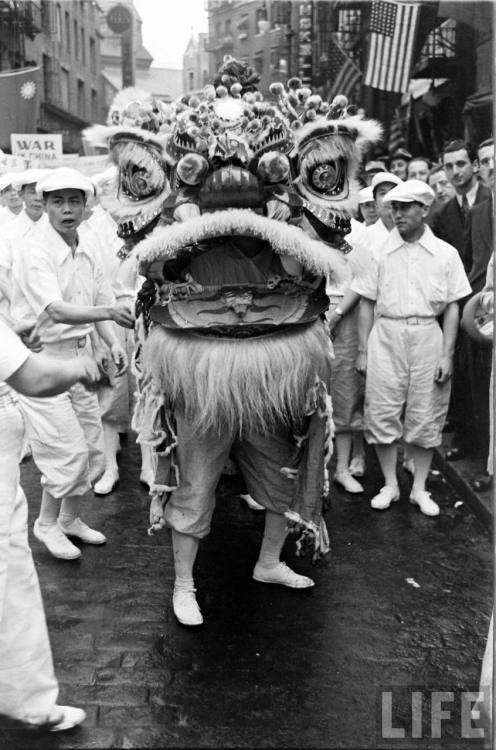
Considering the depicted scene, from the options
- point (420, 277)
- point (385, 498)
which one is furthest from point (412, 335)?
point (385, 498)

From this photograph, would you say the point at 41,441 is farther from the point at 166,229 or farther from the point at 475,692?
the point at 475,692

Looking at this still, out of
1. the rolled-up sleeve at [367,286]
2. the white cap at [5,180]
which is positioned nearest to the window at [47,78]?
the white cap at [5,180]

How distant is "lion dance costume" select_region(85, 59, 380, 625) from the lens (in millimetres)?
3186

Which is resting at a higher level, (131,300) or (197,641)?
(131,300)

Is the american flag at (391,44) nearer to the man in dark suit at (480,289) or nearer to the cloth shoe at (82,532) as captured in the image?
the man in dark suit at (480,289)

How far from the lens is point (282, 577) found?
12.7 ft

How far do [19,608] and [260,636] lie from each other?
4.04 feet

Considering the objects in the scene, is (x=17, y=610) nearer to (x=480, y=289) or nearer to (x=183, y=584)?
(x=183, y=584)

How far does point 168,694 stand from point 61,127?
18991 mm

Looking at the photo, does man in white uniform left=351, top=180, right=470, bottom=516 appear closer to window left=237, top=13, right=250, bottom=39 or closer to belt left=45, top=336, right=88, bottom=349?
belt left=45, top=336, right=88, bottom=349

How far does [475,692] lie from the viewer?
9.86 feet

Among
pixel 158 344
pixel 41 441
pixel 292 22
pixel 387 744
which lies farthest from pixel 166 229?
pixel 292 22

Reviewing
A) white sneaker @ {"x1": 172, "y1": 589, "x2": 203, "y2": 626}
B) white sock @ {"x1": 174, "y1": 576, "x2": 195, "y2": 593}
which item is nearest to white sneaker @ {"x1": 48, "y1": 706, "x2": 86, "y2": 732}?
white sneaker @ {"x1": 172, "y1": 589, "x2": 203, "y2": 626}

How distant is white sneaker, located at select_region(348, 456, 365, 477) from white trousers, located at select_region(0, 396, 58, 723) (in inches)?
137
